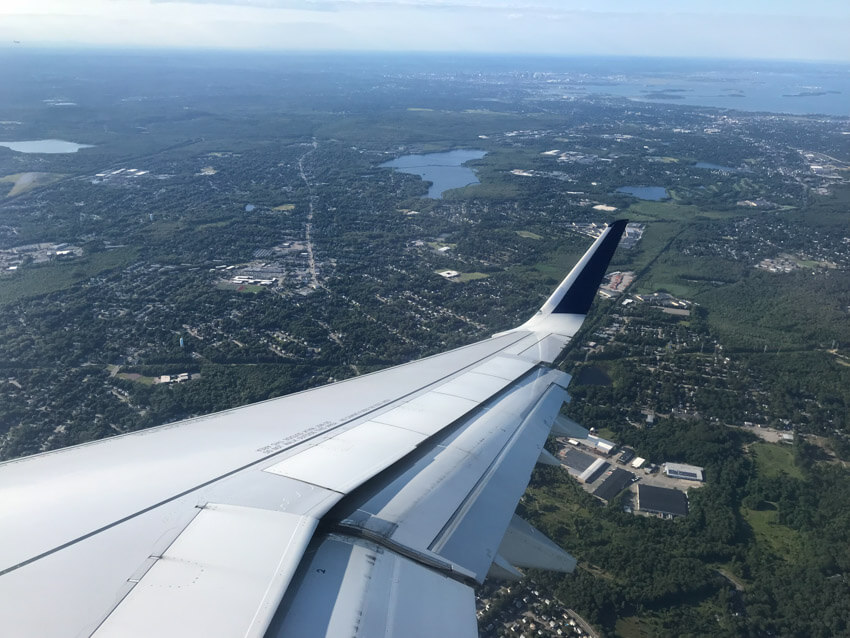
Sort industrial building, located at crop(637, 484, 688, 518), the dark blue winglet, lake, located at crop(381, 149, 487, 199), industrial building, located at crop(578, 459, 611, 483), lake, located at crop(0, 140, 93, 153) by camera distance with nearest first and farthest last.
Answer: the dark blue winglet, industrial building, located at crop(637, 484, 688, 518), industrial building, located at crop(578, 459, 611, 483), lake, located at crop(381, 149, 487, 199), lake, located at crop(0, 140, 93, 153)

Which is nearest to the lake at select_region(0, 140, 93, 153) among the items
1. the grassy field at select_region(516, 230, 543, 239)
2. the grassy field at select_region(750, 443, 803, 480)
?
the grassy field at select_region(516, 230, 543, 239)

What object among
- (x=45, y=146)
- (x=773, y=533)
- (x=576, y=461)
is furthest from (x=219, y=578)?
(x=45, y=146)

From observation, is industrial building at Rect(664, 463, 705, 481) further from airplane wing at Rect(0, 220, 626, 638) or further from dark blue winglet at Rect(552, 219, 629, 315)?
airplane wing at Rect(0, 220, 626, 638)

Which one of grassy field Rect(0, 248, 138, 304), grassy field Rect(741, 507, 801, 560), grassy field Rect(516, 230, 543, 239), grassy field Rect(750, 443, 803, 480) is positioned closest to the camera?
grassy field Rect(741, 507, 801, 560)

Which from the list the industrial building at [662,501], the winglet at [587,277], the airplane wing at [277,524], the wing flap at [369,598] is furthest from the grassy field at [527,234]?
the wing flap at [369,598]

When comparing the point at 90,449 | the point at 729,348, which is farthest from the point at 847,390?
the point at 90,449

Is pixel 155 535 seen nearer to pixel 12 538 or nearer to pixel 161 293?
pixel 12 538
